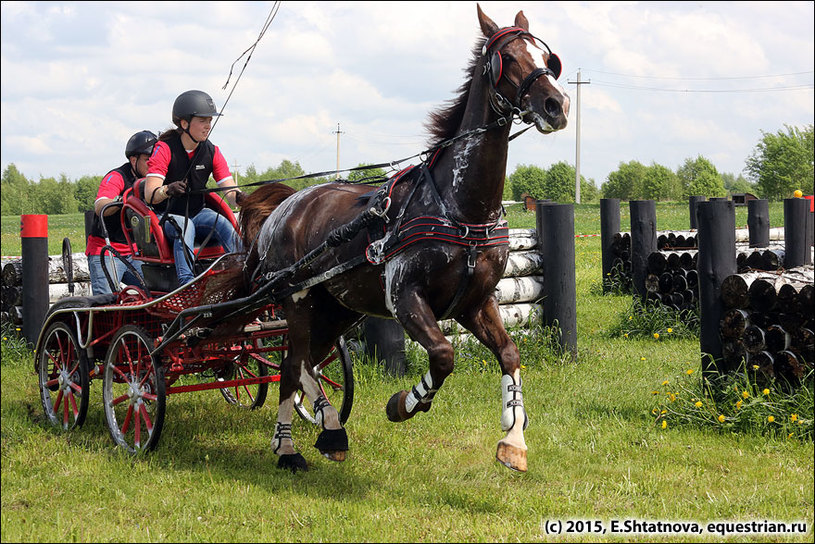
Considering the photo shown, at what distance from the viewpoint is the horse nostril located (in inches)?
171

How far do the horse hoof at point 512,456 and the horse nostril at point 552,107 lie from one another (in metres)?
1.82

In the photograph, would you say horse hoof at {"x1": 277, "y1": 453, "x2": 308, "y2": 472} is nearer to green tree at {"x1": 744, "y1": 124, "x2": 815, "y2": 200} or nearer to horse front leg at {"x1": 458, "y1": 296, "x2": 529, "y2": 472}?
horse front leg at {"x1": 458, "y1": 296, "x2": 529, "y2": 472}

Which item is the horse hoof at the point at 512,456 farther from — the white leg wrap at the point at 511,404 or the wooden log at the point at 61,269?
the wooden log at the point at 61,269

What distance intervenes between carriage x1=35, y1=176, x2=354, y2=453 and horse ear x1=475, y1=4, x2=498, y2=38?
8.32ft

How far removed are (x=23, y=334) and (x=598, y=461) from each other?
6.57m

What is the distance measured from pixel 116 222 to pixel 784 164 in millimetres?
58908

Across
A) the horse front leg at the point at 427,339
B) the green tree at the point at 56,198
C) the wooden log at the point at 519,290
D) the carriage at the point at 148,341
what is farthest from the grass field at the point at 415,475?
the green tree at the point at 56,198

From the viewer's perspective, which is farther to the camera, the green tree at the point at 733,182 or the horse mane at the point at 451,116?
the green tree at the point at 733,182

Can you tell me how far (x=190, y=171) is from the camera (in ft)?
→ 22.3

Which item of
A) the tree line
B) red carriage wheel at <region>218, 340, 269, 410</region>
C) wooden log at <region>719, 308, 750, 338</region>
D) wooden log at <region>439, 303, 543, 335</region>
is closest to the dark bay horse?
red carriage wheel at <region>218, 340, 269, 410</region>

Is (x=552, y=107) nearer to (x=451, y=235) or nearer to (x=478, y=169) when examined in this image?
(x=478, y=169)

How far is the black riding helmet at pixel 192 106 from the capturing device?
661cm

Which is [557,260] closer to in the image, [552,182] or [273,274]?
[273,274]

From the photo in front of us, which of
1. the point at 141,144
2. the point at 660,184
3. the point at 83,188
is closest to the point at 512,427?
the point at 141,144
